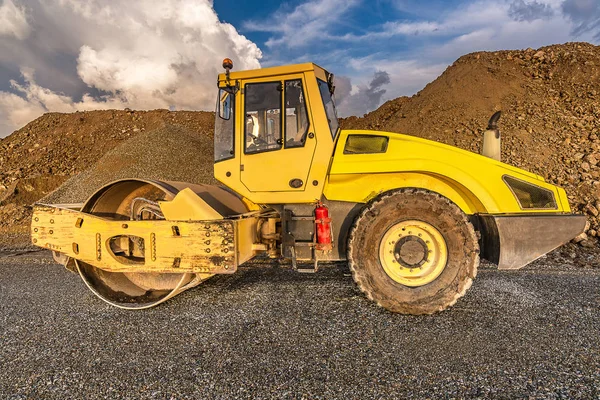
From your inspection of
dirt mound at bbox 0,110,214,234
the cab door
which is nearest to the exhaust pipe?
the cab door

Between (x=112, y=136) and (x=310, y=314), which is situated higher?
(x=112, y=136)

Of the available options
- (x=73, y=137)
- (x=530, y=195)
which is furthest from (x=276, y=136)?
(x=73, y=137)

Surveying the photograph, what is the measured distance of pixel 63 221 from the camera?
163 inches

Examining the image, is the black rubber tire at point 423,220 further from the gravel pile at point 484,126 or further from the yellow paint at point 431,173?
the gravel pile at point 484,126

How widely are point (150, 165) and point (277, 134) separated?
1167 cm

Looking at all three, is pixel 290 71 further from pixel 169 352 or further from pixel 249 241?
pixel 169 352

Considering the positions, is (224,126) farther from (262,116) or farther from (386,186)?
(386,186)

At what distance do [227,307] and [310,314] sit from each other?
0.91 metres

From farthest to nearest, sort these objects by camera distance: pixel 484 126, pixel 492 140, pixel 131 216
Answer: pixel 484 126, pixel 492 140, pixel 131 216

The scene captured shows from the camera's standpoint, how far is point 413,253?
12.8ft

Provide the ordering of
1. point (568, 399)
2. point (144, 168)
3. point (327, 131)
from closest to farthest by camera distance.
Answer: point (568, 399) → point (327, 131) → point (144, 168)

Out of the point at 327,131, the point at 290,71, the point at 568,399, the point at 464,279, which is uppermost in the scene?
the point at 290,71

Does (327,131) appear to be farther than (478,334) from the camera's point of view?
Yes

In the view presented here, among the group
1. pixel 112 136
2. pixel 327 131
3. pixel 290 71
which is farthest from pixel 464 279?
pixel 112 136
